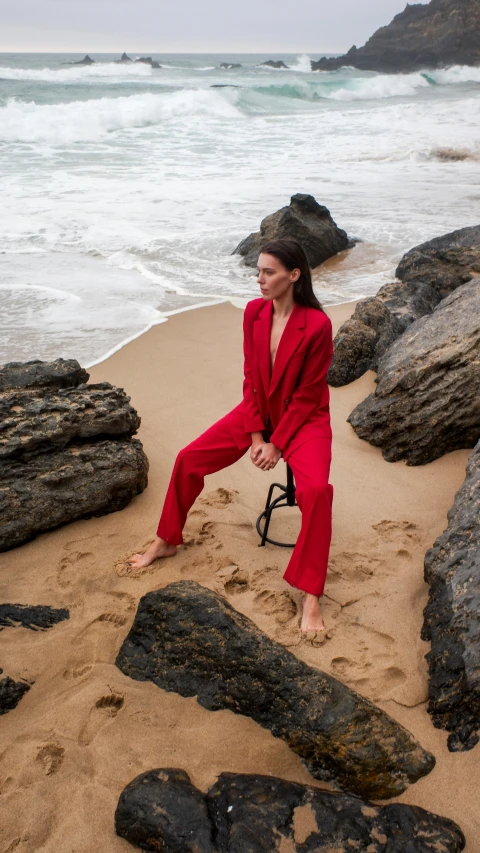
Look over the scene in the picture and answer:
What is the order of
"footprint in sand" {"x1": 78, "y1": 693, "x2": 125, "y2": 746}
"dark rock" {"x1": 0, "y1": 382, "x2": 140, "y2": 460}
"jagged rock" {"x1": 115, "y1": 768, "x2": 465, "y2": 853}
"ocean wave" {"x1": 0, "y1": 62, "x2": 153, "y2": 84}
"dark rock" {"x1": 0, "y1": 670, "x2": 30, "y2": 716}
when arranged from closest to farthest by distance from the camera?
1. "jagged rock" {"x1": 115, "y1": 768, "x2": 465, "y2": 853}
2. "footprint in sand" {"x1": 78, "y1": 693, "x2": 125, "y2": 746}
3. "dark rock" {"x1": 0, "y1": 670, "x2": 30, "y2": 716}
4. "dark rock" {"x1": 0, "y1": 382, "x2": 140, "y2": 460}
5. "ocean wave" {"x1": 0, "y1": 62, "x2": 153, "y2": 84}

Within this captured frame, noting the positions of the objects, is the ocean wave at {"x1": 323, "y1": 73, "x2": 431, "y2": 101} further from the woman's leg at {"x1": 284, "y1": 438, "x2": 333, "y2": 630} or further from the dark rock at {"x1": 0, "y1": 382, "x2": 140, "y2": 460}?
the woman's leg at {"x1": 284, "y1": 438, "x2": 333, "y2": 630}

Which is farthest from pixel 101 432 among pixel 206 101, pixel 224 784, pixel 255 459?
pixel 206 101

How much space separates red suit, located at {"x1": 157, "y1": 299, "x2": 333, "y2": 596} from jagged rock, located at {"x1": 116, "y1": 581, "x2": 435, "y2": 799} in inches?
19.3

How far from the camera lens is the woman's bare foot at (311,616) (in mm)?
3221

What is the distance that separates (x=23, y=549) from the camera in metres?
3.92

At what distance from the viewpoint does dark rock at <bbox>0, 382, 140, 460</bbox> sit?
403 centimetres

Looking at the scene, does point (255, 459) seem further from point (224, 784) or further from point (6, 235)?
point (6, 235)

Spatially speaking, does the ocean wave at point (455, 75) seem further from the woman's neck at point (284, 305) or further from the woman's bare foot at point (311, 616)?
the woman's bare foot at point (311, 616)

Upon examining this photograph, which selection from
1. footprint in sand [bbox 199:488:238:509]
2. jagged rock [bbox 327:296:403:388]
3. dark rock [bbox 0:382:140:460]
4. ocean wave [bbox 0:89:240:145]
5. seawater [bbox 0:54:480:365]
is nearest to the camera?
dark rock [bbox 0:382:140:460]

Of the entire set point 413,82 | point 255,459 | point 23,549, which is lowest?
point 23,549

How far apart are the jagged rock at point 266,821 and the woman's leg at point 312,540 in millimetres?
874

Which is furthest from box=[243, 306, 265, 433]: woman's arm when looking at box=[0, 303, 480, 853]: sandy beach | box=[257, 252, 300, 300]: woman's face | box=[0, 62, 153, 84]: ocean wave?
box=[0, 62, 153, 84]: ocean wave

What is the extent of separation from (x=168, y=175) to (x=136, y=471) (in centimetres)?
1239

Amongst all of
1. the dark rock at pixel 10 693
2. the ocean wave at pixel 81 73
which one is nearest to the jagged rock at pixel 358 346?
the dark rock at pixel 10 693
